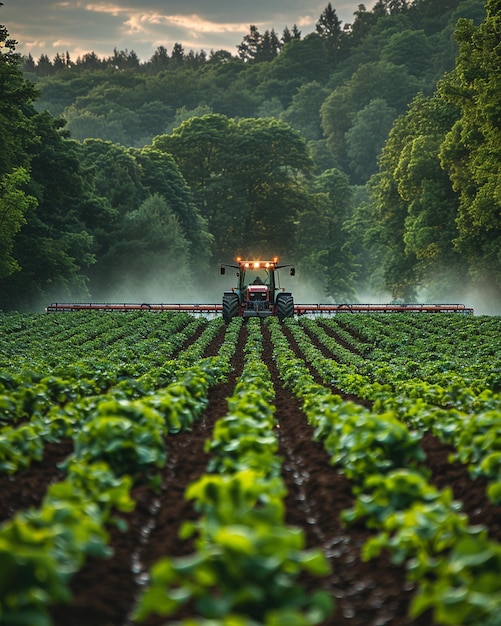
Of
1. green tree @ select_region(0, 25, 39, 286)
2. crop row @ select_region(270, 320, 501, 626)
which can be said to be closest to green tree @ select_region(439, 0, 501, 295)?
green tree @ select_region(0, 25, 39, 286)

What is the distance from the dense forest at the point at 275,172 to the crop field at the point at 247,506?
102 feet

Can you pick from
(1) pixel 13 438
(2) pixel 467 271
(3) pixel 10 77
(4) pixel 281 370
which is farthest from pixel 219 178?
(1) pixel 13 438

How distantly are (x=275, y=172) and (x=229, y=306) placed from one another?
45.2m

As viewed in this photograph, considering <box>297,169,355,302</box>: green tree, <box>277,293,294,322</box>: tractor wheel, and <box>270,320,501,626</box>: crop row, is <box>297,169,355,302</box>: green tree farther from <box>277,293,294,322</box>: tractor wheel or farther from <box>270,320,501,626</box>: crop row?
<box>270,320,501,626</box>: crop row

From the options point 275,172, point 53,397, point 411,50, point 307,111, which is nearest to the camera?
point 53,397

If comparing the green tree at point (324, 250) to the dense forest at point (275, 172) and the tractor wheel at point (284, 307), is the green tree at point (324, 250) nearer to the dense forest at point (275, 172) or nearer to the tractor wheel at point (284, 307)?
the dense forest at point (275, 172)

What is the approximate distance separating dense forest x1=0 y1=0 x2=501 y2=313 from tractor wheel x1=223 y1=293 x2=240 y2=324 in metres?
10.5

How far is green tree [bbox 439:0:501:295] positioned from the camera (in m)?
40.1

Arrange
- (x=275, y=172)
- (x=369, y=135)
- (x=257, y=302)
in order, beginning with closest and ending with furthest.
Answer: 1. (x=257, y=302)
2. (x=275, y=172)
3. (x=369, y=135)

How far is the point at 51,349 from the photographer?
26453mm

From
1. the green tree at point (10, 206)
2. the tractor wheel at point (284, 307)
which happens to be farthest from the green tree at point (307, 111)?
the tractor wheel at point (284, 307)

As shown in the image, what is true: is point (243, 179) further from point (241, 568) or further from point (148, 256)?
point (241, 568)

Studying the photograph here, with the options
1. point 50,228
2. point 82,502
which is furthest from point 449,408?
point 50,228

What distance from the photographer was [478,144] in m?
46.2
